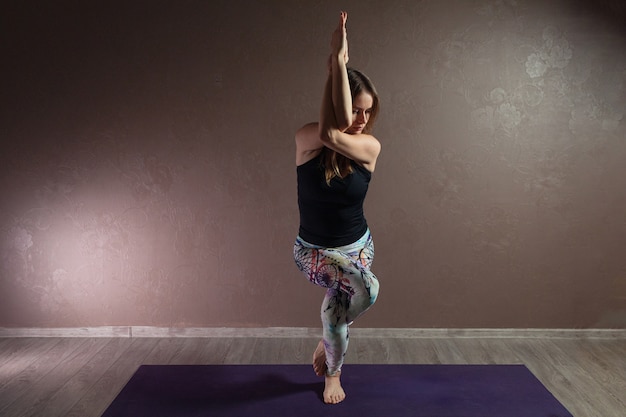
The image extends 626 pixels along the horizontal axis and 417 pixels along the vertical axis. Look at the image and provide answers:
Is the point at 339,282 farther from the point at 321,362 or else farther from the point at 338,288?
the point at 321,362

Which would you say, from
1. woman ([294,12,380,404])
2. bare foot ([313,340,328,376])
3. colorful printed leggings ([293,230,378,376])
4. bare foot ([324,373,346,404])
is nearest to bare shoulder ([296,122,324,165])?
woman ([294,12,380,404])

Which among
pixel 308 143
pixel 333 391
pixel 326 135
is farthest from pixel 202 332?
pixel 326 135

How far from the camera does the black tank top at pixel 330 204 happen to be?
237 cm

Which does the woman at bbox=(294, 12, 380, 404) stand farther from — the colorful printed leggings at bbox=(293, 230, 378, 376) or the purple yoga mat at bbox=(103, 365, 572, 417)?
the purple yoga mat at bbox=(103, 365, 572, 417)

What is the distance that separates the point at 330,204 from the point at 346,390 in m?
0.90

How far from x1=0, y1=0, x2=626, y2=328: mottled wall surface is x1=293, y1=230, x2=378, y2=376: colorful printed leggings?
2.91ft

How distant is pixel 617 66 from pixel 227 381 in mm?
2777

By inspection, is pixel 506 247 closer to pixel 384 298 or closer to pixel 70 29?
pixel 384 298

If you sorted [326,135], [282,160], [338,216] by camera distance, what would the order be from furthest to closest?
[282,160] < [338,216] < [326,135]

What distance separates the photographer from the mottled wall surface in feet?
10.6

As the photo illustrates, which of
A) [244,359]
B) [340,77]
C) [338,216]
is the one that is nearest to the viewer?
[340,77]

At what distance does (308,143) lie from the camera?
7.75 feet

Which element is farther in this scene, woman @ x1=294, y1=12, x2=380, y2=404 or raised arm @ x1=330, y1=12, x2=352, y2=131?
woman @ x1=294, y1=12, x2=380, y2=404

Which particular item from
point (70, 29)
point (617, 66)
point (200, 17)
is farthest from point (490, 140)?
point (70, 29)
